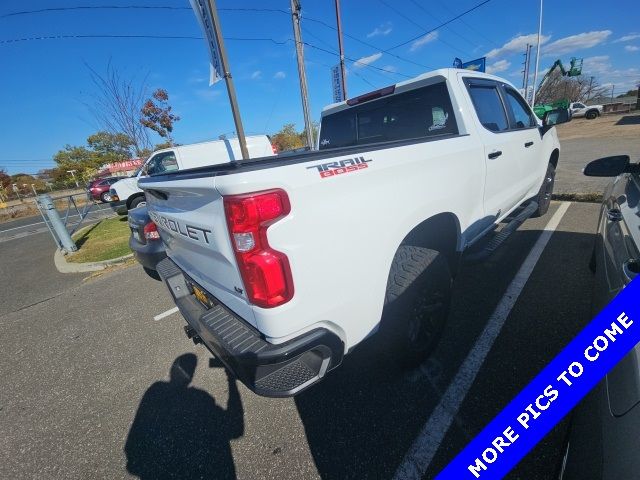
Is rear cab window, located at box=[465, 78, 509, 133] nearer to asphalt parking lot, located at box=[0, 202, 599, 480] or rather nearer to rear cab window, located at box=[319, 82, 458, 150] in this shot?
rear cab window, located at box=[319, 82, 458, 150]

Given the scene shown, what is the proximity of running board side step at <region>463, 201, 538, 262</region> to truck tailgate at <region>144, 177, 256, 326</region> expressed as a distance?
81.1 inches

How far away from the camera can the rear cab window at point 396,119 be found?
2557 mm

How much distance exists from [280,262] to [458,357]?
1.85 metres

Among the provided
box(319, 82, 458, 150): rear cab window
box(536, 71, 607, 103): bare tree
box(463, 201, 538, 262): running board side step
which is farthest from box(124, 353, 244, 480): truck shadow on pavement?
box(536, 71, 607, 103): bare tree

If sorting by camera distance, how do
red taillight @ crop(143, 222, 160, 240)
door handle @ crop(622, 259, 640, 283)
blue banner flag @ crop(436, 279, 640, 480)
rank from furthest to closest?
red taillight @ crop(143, 222, 160, 240) < door handle @ crop(622, 259, 640, 283) < blue banner flag @ crop(436, 279, 640, 480)

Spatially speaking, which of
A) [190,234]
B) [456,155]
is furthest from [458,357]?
[190,234]

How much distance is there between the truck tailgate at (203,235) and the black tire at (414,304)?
0.90 meters

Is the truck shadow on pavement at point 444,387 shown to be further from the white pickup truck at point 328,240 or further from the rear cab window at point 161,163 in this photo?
the rear cab window at point 161,163

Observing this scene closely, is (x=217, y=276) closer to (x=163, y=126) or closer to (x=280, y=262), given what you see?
(x=280, y=262)

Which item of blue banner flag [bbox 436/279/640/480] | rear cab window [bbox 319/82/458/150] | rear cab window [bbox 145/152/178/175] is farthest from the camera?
rear cab window [bbox 145/152/178/175]

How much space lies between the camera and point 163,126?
20750 millimetres

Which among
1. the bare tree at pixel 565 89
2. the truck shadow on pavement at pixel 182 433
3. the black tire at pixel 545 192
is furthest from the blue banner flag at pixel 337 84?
the bare tree at pixel 565 89

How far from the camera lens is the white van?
10.5 metres

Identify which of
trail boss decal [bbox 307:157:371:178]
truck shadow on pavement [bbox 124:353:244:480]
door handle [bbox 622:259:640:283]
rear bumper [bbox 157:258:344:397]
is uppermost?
trail boss decal [bbox 307:157:371:178]
